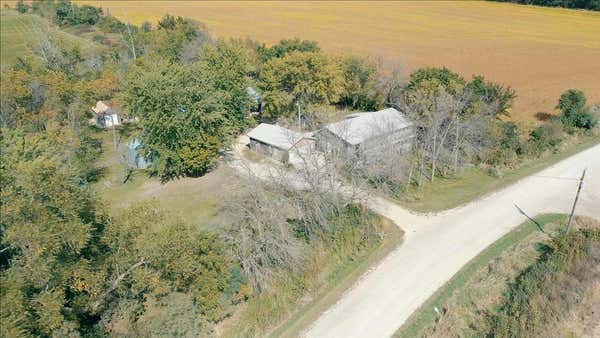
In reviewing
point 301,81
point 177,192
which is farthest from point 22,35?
point 177,192

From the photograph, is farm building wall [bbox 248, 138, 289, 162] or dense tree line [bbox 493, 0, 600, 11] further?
dense tree line [bbox 493, 0, 600, 11]

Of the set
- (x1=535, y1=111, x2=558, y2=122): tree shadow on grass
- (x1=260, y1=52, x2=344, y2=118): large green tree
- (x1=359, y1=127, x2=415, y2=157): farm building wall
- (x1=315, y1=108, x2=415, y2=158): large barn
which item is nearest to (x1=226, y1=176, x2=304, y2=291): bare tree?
(x1=315, y1=108, x2=415, y2=158): large barn

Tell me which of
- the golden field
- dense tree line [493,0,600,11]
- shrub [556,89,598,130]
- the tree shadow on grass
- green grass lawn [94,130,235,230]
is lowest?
green grass lawn [94,130,235,230]

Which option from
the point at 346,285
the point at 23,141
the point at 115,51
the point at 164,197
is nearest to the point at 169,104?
the point at 164,197

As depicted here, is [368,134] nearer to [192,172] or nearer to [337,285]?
[192,172]

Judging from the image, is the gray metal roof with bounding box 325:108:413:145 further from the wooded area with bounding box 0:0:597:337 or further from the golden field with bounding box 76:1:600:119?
the golden field with bounding box 76:1:600:119

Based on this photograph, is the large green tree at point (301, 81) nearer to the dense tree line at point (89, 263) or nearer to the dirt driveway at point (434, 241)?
the dirt driveway at point (434, 241)

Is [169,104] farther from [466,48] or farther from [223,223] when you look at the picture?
[466,48]
